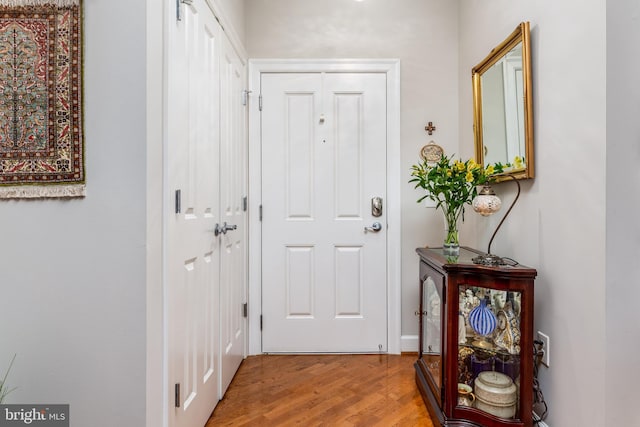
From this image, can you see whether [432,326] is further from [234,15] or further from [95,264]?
[234,15]

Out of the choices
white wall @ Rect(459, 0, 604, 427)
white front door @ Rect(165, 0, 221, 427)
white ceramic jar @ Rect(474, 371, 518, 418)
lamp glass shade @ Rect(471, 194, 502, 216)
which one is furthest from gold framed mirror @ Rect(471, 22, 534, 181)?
white front door @ Rect(165, 0, 221, 427)

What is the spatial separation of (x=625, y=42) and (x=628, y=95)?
178mm

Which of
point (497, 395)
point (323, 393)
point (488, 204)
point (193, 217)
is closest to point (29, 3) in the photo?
point (193, 217)

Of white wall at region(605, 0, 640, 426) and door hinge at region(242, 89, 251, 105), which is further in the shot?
door hinge at region(242, 89, 251, 105)

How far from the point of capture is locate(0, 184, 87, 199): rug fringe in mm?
1085

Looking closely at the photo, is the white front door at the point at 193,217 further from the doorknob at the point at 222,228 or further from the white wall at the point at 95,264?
the white wall at the point at 95,264

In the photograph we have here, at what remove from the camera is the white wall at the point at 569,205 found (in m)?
1.17

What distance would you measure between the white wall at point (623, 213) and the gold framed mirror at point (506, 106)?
1.26ft

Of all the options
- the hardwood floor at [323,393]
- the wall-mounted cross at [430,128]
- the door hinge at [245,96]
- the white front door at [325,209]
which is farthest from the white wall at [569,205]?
the door hinge at [245,96]

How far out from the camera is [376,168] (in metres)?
2.47

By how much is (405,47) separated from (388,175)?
955 mm

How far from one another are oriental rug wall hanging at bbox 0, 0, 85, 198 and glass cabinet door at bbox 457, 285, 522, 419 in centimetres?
166

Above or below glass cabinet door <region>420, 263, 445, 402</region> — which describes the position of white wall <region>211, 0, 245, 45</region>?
above

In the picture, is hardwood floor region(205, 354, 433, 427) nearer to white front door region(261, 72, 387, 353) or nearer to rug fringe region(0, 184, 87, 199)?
white front door region(261, 72, 387, 353)
